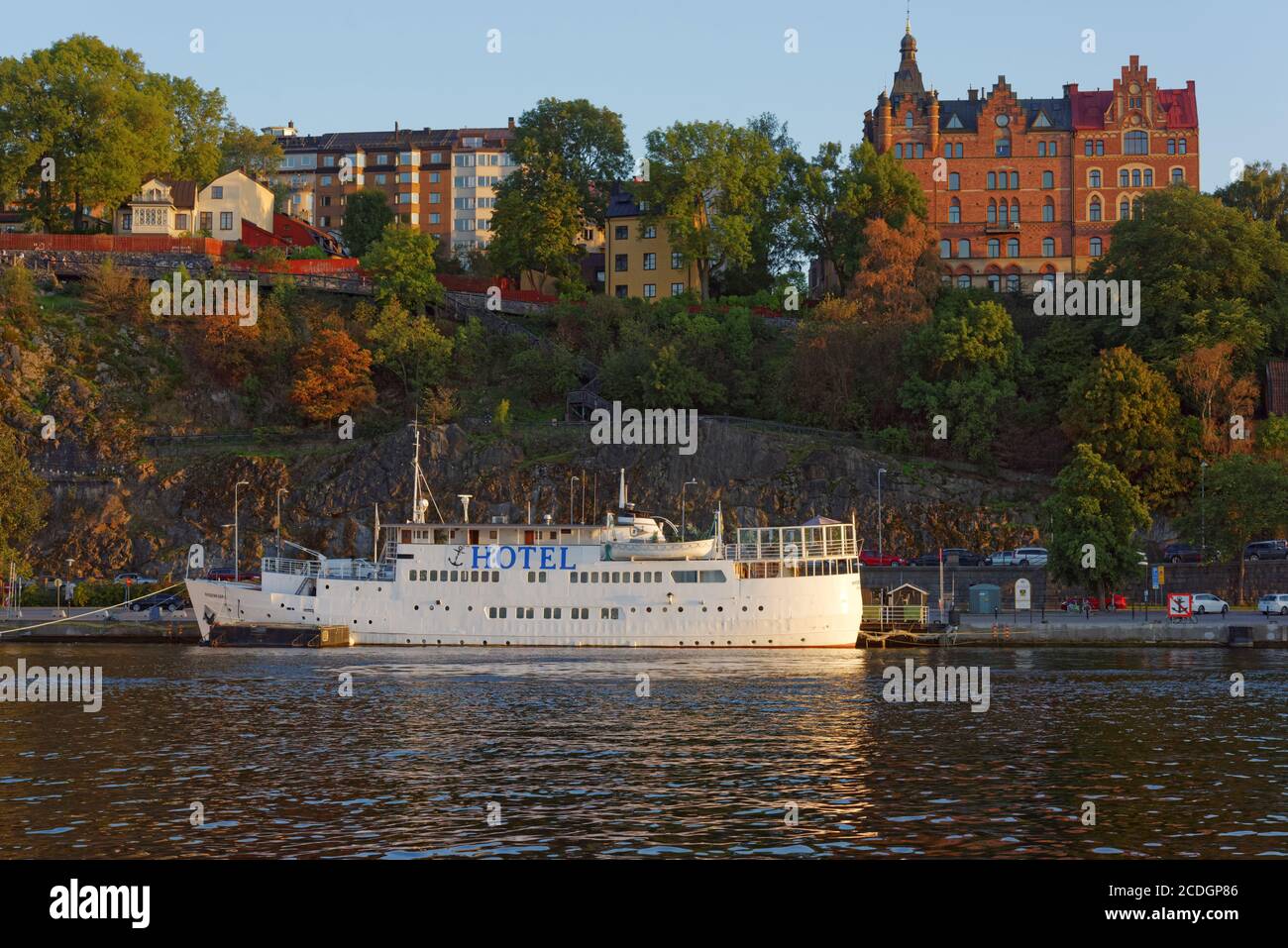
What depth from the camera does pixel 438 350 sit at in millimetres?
120188

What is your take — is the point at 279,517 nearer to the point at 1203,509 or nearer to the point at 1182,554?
the point at 1182,554

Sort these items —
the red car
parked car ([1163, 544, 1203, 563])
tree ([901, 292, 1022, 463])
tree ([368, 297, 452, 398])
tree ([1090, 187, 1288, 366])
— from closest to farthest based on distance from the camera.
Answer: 1. parked car ([1163, 544, 1203, 563])
2. the red car
3. tree ([1090, 187, 1288, 366])
4. tree ([901, 292, 1022, 463])
5. tree ([368, 297, 452, 398])

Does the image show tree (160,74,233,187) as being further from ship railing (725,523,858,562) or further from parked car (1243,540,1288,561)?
parked car (1243,540,1288,561)

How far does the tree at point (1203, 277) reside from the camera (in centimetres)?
10550

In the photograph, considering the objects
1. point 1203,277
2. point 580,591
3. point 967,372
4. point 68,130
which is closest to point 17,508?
point 580,591

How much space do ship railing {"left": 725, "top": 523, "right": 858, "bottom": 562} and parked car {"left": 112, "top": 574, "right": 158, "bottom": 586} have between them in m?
44.0

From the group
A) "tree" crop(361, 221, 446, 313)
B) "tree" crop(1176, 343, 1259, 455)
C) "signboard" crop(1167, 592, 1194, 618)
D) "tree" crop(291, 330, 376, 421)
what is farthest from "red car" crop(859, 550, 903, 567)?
"tree" crop(361, 221, 446, 313)

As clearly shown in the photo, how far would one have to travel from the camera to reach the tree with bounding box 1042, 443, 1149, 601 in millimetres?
84500

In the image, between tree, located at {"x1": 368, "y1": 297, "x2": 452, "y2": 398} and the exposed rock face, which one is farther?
tree, located at {"x1": 368, "y1": 297, "x2": 452, "y2": 398}

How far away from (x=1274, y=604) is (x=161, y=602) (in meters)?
72.1

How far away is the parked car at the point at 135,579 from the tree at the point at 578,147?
55414 millimetres

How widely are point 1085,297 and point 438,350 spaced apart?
54.3 m
